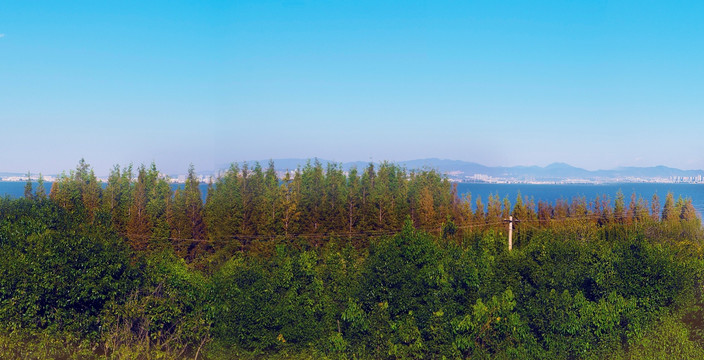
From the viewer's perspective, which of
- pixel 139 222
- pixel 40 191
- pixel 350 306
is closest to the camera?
pixel 350 306

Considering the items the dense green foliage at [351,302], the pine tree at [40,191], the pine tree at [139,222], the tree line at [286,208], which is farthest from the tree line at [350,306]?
the pine tree at [139,222]

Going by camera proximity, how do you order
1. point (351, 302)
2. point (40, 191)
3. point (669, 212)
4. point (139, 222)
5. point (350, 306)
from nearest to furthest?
point (350, 306), point (351, 302), point (40, 191), point (139, 222), point (669, 212)

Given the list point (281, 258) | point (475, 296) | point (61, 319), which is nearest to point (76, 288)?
point (61, 319)

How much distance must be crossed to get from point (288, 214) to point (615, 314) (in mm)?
43299

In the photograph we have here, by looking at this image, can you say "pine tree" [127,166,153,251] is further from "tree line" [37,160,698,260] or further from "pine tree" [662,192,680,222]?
"pine tree" [662,192,680,222]

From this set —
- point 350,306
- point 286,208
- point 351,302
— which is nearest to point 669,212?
point 286,208

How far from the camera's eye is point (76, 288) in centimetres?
2145

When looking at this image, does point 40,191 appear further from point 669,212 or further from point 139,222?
point 669,212

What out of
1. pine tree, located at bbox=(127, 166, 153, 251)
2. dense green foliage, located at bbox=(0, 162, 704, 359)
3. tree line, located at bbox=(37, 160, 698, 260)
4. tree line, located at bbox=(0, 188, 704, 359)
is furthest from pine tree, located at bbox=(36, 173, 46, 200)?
tree line, located at bbox=(0, 188, 704, 359)

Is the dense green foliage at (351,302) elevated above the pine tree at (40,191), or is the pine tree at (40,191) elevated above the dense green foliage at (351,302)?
the pine tree at (40,191)

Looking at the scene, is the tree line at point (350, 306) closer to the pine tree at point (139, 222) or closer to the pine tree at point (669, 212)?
the pine tree at point (139, 222)

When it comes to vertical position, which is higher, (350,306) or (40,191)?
(40,191)

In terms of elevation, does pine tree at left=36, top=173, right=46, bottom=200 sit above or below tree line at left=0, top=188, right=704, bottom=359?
above

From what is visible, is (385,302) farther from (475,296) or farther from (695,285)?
(695,285)
